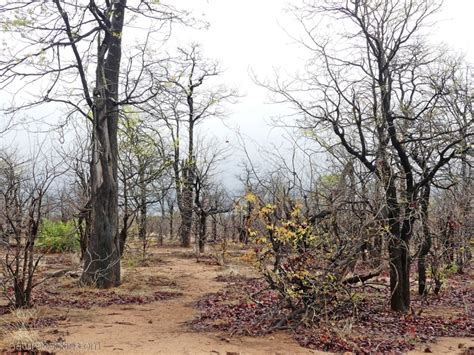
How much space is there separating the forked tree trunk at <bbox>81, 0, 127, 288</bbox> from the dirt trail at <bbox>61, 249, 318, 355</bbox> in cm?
219

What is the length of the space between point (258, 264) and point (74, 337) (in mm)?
2914

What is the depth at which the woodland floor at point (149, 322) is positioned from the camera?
6348 mm

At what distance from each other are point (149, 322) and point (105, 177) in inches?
189

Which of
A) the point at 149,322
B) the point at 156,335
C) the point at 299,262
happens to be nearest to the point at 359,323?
the point at 299,262

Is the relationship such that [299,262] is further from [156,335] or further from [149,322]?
[149,322]

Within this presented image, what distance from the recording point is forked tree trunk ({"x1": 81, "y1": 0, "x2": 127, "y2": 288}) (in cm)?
1172

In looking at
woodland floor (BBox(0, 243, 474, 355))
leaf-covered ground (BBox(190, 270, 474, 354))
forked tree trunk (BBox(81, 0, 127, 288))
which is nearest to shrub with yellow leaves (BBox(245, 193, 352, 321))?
leaf-covered ground (BBox(190, 270, 474, 354))

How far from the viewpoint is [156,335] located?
23.5 ft

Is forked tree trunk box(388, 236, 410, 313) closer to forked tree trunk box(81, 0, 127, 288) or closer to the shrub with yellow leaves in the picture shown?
the shrub with yellow leaves

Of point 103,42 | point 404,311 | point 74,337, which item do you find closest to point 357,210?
point 404,311

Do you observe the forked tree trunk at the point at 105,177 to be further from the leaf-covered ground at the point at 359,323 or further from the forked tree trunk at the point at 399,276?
the forked tree trunk at the point at 399,276

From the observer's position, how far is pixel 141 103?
11.0m

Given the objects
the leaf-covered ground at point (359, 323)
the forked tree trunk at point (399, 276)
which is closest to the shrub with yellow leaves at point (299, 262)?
the leaf-covered ground at point (359, 323)

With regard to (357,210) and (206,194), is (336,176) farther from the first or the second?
(206,194)
